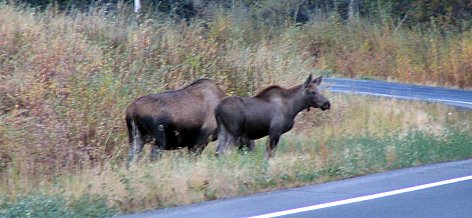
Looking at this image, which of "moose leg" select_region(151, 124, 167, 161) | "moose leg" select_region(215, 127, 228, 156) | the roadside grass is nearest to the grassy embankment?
the roadside grass

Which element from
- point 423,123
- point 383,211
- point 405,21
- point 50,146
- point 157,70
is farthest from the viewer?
point 405,21

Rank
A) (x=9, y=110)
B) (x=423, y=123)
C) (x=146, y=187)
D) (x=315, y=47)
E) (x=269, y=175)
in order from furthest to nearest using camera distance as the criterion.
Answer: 1. (x=315, y=47)
2. (x=423, y=123)
3. (x=9, y=110)
4. (x=269, y=175)
5. (x=146, y=187)

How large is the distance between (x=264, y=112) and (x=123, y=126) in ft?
8.16

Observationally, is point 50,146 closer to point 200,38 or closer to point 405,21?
point 200,38

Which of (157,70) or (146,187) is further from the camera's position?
(157,70)

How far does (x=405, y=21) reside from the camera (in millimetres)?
38500

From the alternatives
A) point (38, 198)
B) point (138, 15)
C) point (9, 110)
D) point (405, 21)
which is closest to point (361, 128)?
point (138, 15)

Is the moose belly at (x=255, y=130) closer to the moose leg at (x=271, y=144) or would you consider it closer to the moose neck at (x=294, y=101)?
the moose leg at (x=271, y=144)

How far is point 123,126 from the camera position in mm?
15898

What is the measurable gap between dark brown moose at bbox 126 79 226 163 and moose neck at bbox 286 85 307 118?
3.71 ft

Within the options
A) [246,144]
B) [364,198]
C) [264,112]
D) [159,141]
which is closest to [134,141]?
[159,141]

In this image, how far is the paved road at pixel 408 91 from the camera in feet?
82.0

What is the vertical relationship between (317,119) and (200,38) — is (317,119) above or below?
below

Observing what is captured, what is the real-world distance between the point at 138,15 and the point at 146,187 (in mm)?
9214
